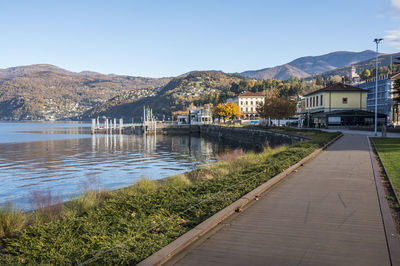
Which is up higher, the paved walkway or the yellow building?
the yellow building

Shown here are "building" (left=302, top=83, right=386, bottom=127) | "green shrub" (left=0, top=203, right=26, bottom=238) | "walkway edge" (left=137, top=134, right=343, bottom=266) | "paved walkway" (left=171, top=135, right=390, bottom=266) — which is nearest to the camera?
"walkway edge" (left=137, top=134, right=343, bottom=266)

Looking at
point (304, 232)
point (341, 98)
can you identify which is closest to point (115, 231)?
point (304, 232)

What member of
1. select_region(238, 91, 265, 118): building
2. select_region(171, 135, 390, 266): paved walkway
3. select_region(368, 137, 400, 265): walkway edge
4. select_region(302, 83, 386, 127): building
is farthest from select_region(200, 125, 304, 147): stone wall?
select_region(238, 91, 265, 118): building

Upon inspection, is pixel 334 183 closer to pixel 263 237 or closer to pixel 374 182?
pixel 374 182

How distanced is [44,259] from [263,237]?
4.12m

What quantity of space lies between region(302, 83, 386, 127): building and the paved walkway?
Result: 52992mm

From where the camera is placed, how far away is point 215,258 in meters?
5.63

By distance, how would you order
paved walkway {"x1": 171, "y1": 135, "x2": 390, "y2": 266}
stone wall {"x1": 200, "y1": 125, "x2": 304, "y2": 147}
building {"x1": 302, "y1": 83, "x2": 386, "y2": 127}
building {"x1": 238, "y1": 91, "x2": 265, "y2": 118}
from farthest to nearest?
building {"x1": 238, "y1": 91, "x2": 265, "y2": 118}, building {"x1": 302, "y1": 83, "x2": 386, "y2": 127}, stone wall {"x1": 200, "y1": 125, "x2": 304, "y2": 147}, paved walkway {"x1": 171, "y1": 135, "x2": 390, "y2": 266}

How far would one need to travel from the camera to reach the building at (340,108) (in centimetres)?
6025

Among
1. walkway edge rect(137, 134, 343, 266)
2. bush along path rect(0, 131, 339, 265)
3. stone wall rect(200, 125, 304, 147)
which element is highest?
walkway edge rect(137, 134, 343, 266)

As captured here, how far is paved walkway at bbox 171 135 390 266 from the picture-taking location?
5.61 metres

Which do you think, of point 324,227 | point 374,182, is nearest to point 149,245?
point 324,227

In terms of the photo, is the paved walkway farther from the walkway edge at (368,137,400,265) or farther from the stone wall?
the stone wall

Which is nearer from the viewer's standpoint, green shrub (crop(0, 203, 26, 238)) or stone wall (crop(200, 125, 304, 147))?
green shrub (crop(0, 203, 26, 238))
